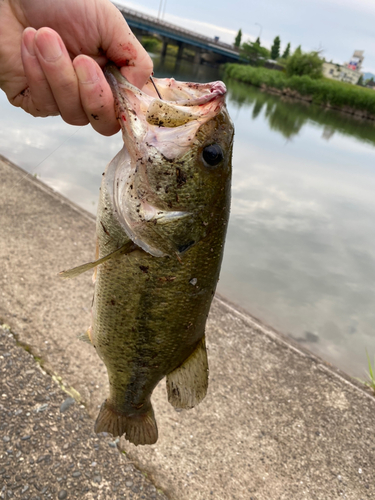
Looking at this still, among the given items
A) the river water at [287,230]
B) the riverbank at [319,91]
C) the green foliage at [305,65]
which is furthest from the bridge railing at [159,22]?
the river water at [287,230]

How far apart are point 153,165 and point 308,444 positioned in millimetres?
2358

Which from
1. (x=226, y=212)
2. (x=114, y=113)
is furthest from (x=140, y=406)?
(x=114, y=113)

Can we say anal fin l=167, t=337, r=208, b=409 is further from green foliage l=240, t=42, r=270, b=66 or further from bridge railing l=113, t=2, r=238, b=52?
green foliage l=240, t=42, r=270, b=66

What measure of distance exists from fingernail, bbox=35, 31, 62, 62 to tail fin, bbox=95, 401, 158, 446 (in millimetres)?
1596

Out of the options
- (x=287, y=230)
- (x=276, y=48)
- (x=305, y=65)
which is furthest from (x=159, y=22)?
(x=276, y=48)

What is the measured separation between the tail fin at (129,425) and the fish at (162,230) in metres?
0.22

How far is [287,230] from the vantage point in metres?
7.91

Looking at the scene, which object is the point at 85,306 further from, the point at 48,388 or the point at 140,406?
the point at 140,406

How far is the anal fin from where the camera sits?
70.7 inches

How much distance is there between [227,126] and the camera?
152 centimetres

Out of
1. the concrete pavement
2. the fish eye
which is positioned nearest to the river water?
the concrete pavement

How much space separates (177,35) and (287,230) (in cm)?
4360

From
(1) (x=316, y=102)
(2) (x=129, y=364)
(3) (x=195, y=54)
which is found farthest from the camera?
(3) (x=195, y=54)

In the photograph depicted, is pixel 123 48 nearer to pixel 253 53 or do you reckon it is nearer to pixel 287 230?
pixel 287 230
